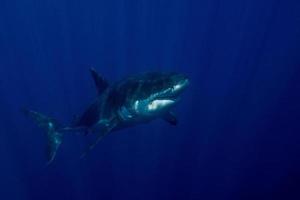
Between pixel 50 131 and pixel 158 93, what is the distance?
428cm

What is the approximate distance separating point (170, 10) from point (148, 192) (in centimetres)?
1017

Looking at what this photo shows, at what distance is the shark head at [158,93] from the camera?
5031mm

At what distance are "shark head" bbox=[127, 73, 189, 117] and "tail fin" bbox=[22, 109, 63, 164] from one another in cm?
349

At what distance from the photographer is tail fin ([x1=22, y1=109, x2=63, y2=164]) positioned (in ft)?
27.1

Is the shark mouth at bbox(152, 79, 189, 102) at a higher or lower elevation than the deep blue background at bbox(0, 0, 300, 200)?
lower

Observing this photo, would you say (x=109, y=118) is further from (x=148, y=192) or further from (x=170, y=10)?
(x=170, y=10)

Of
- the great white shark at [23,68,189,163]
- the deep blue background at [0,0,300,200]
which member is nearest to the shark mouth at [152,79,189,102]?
the great white shark at [23,68,189,163]

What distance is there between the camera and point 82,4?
887 inches

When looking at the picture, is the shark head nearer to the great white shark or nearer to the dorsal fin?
the great white shark

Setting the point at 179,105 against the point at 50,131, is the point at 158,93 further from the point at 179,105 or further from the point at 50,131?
the point at 179,105

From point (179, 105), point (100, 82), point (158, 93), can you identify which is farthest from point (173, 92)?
point (179, 105)

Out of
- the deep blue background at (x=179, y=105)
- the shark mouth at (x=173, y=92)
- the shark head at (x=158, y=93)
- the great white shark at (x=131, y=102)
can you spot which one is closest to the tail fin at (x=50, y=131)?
the great white shark at (x=131, y=102)

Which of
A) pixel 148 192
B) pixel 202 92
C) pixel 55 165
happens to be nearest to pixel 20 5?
pixel 55 165

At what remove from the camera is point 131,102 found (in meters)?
5.58
